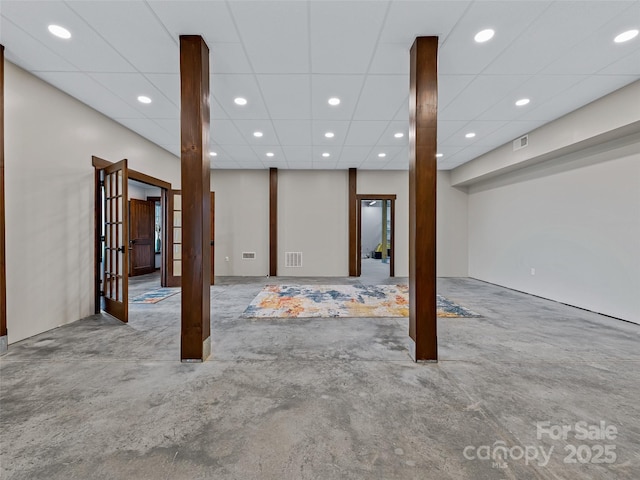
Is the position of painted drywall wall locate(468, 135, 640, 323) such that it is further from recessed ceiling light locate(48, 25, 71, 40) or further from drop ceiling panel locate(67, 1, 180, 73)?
recessed ceiling light locate(48, 25, 71, 40)

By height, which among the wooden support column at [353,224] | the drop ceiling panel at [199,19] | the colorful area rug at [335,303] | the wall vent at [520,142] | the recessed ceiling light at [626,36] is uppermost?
the drop ceiling panel at [199,19]

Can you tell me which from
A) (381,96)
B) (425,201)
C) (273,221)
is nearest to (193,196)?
(425,201)

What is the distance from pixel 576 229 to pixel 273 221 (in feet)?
21.1

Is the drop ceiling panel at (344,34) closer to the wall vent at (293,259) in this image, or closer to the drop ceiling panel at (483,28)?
the drop ceiling panel at (483,28)

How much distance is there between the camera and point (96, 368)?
7.93 ft

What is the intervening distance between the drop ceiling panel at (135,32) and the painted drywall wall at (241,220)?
4725 millimetres

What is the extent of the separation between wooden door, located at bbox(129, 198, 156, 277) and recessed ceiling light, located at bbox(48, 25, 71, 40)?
19.6 ft

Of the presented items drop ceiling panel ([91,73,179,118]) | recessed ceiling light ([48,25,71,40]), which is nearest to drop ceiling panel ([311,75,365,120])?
drop ceiling panel ([91,73,179,118])

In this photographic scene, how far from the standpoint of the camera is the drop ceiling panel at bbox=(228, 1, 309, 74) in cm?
226

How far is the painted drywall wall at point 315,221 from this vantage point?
25.6 ft

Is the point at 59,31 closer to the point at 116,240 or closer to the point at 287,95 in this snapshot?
the point at 287,95

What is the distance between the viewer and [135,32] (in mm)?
2514

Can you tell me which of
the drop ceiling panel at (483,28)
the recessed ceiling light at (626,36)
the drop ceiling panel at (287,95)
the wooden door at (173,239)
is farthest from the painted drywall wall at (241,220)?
the recessed ceiling light at (626,36)

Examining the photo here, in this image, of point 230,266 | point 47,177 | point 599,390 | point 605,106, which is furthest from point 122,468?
point 230,266
